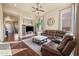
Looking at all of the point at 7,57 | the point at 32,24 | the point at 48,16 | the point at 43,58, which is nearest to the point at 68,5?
the point at 48,16

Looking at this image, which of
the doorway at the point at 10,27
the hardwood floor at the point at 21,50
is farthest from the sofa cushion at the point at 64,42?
the doorway at the point at 10,27

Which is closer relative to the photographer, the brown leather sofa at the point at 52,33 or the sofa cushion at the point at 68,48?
the sofa cushion at the point at 68,48

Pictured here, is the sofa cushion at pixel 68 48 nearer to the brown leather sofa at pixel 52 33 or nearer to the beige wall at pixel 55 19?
the brown leather sofa at pixel 52 33

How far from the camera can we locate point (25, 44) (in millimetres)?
2133

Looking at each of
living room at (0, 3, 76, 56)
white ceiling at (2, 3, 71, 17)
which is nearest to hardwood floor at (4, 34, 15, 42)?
living room at (0, 3, 76, 56)

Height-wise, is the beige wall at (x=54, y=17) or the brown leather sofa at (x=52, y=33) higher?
the beige wall at (x=54, y=17)

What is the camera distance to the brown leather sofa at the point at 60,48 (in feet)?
6.63

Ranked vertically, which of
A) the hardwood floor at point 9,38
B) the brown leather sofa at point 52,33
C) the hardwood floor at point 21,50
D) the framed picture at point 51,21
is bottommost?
the hardwood floor at point 21,50

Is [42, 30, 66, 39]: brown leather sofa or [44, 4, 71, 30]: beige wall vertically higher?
[44, 4, 71, 30]: beige wall

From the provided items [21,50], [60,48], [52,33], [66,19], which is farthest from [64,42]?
[21,50]

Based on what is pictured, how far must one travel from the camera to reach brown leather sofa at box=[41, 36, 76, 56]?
2.02m

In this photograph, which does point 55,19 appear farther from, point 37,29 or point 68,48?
point 68,48

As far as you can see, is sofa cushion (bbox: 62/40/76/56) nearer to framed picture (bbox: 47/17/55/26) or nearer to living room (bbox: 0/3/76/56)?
living room (bbox: 0/3/76/56)

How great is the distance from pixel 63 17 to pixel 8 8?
946 mm
